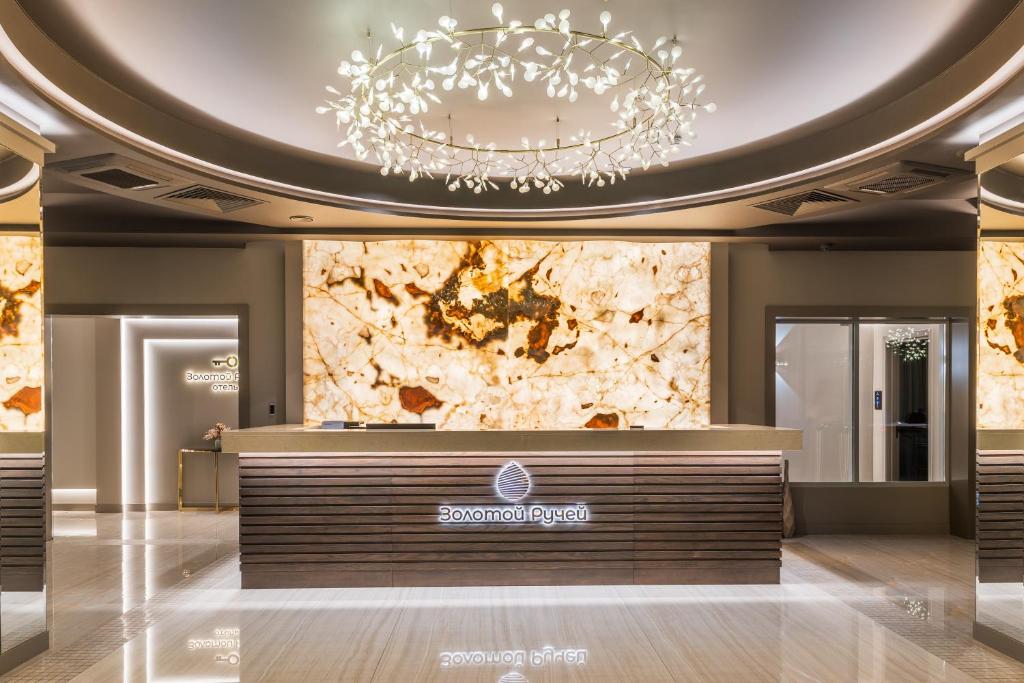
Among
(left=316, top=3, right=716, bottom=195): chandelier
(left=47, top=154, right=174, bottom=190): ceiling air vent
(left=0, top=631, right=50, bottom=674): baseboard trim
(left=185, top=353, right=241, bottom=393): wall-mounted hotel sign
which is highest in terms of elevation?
(left=316, top=3, right=716, bottom=195): chandelier

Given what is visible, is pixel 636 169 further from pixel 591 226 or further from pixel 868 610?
pixel 868 610

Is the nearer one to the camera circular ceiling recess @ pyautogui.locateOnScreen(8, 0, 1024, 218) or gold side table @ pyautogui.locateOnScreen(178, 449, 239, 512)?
circular ceiling recess @ pyautogui.locateOnScreen(8, 0, 1024, 218)

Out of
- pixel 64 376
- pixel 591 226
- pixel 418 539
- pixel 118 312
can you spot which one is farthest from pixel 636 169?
pixel 64 376

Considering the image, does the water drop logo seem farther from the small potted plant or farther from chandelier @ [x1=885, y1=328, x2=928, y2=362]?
chandelier @ [x1=885, y1=328, x2=928, y2=362]

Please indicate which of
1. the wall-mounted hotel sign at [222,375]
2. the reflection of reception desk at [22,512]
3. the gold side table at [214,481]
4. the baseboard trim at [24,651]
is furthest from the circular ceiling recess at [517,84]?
the gold side table at [214,481]

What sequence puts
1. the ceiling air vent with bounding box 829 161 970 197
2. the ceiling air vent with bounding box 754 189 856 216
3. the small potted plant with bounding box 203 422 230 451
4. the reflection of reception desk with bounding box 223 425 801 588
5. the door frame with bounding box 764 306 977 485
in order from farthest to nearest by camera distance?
the small potted plant with bounding box 203 422 230 451
the door frame with bounding box 764 306 977 485
the ceiling air vent with bounding box 754 189 856 216
the reflection of reception desk with bounding box 223 425 801 588
the ceiling air vent with bounding box 829 161 970 197

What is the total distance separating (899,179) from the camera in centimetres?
531

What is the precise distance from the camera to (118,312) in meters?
7.41

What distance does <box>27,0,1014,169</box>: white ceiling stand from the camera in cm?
353

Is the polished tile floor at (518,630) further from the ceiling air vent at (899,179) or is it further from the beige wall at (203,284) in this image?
the ceiling air vent at (899,179)

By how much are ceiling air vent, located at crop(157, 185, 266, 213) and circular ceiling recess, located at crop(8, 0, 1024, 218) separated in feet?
1.10

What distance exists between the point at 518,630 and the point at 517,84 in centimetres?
347

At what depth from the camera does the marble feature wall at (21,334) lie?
4012mm

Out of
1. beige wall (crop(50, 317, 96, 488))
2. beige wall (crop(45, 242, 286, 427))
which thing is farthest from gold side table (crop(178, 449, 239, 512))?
beige wall (crop(45, 242, 286, 427))
